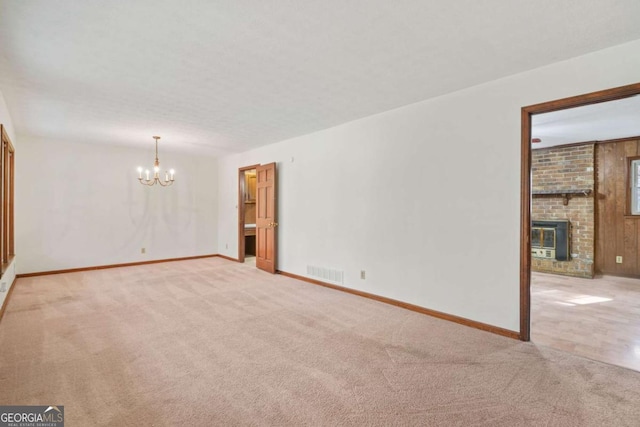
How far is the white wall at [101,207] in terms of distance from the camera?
572 centimetres

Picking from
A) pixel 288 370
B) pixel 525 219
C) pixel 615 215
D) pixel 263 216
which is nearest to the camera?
pixel 288 370

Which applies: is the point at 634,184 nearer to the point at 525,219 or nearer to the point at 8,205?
the point at 525,219

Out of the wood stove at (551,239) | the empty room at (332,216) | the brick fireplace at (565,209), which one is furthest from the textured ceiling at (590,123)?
the wood stove at (551,239)

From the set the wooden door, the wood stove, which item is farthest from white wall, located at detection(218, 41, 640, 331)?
the wood stove

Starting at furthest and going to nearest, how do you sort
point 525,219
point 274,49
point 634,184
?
point 634,184
point 525,219
point 274,49

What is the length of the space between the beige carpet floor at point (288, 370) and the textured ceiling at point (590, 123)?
Result: 290 cm

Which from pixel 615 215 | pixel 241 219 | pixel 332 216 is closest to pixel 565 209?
pixel 615 215

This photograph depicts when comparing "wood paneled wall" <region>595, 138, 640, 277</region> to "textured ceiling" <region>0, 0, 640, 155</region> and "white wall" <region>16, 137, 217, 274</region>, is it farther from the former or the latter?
"white wall" <region>16, 137, 217, 274</region>

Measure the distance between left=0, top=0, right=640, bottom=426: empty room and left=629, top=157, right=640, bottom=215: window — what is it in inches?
1.4

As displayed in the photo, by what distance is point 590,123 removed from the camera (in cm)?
457

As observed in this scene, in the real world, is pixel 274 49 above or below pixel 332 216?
above

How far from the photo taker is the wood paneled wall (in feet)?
18.5

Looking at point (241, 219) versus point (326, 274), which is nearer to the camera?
point (326, 274)

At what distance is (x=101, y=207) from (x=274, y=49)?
568 centimetres
